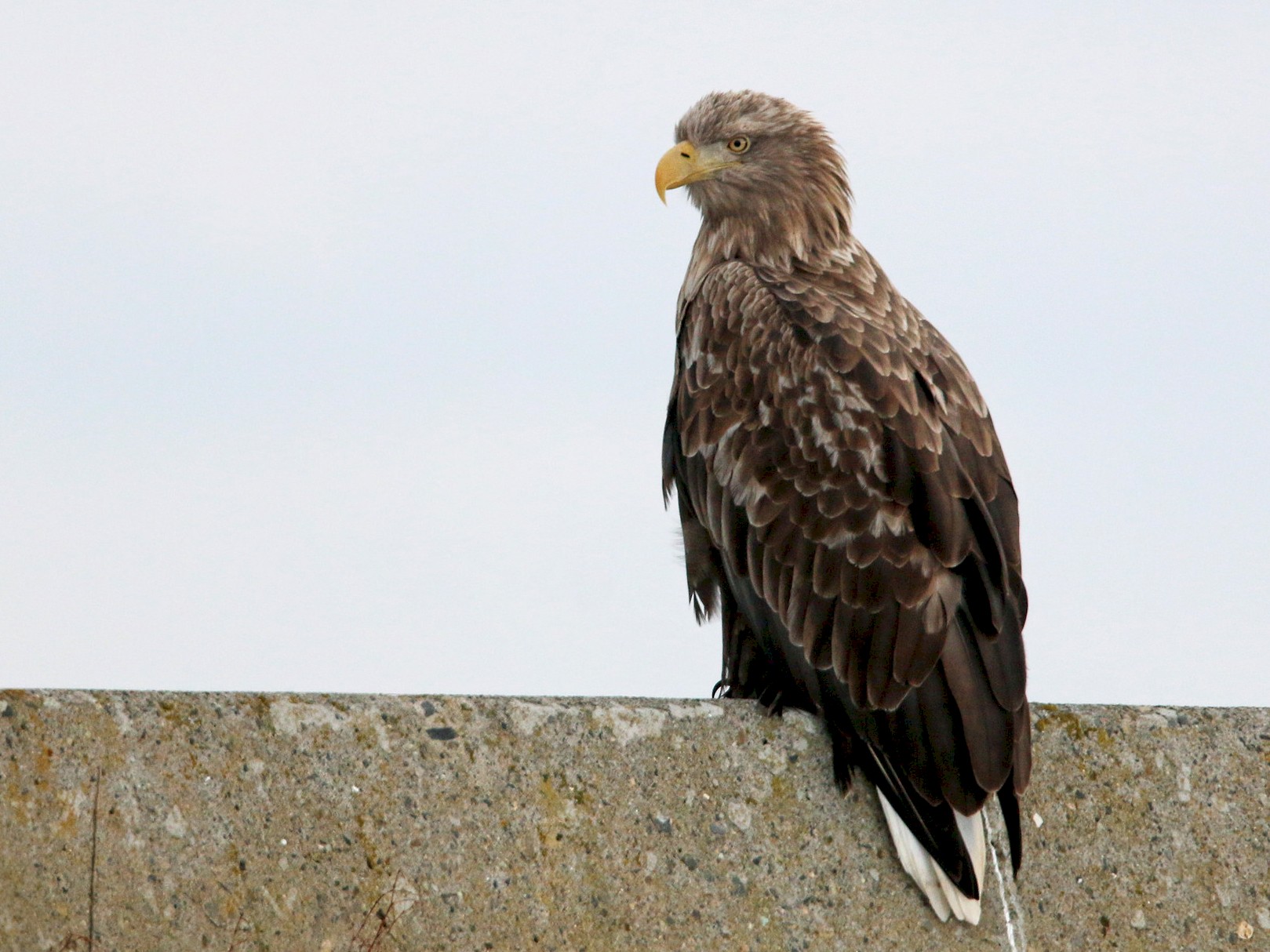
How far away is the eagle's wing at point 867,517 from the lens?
4.09 metres

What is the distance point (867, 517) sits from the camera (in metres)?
4.47

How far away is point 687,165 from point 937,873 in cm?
317

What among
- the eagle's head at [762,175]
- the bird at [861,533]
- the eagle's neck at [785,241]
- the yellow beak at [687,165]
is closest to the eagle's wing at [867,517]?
the bird at [861,533]

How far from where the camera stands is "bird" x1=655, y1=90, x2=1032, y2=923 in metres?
4.00

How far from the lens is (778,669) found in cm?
457

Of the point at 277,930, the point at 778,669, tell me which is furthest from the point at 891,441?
the point at 277,930

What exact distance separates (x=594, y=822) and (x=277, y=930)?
2.51ft

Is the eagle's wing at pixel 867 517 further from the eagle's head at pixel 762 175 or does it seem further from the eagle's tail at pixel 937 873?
the eagle's head at pixel 762 175

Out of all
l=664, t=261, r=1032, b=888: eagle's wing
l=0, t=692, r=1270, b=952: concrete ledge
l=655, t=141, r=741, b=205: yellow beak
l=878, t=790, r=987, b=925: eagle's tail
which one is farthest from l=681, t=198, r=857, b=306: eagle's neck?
l=878, t=790, r=987, b=925: eagle's tail

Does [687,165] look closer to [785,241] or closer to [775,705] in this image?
[785,241]

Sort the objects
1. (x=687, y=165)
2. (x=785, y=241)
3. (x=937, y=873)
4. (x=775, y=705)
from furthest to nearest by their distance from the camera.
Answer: (x=687, y=165), (x=785, y=241), (x=775, y=705), (x=937, y=873)

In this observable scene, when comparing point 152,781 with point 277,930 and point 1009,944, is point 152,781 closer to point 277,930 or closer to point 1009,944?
point 277,930

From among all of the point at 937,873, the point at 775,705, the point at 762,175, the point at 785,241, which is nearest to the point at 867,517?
the point at 775,705

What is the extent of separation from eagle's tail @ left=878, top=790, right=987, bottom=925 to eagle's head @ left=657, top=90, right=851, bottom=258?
2475 mm
